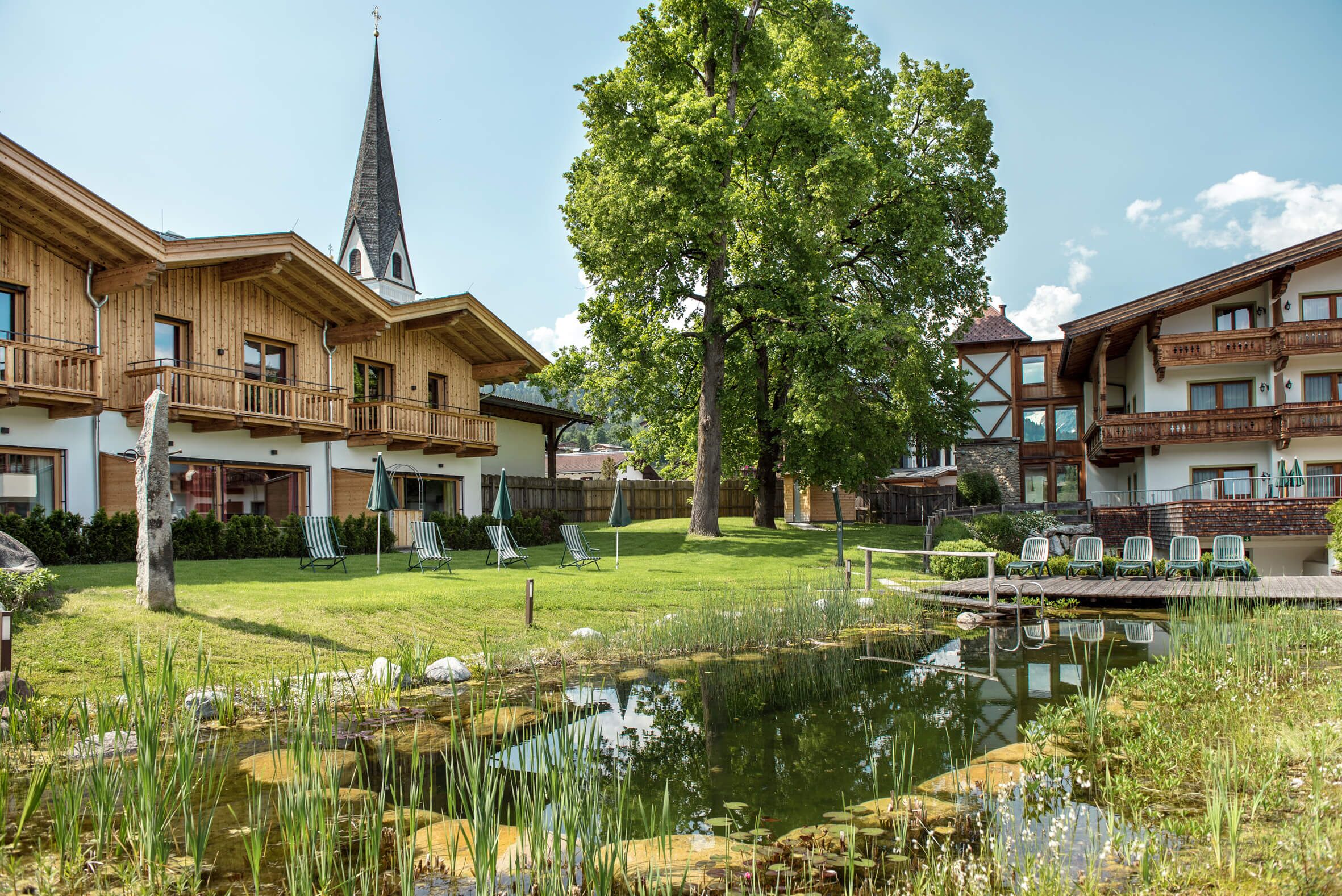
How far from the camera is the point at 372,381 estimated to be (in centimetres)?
2216

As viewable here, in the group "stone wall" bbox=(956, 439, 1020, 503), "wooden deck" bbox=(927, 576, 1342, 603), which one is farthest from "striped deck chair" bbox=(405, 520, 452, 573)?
"stone wall" bbox=(956, 439, 1020, 503)

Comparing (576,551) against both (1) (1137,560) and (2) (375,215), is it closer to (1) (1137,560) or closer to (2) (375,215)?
(1) (1137,560)

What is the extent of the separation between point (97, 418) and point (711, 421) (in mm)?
13173

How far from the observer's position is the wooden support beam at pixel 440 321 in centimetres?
2206

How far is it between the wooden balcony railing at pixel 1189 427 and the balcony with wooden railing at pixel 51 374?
23473mm

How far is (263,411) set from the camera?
688 inches

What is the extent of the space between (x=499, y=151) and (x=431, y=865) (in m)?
13.4

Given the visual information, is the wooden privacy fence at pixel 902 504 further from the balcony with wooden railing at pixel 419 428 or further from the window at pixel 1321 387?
the balcony with wooden railing at pixel 419 428

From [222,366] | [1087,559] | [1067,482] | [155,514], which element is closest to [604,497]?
[222,366]

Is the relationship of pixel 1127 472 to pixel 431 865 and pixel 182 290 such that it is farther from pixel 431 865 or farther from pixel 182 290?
pixel 431 865

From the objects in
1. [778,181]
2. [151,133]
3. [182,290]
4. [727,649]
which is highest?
[778,181]

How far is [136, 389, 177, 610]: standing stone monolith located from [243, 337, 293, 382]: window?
9575 mm

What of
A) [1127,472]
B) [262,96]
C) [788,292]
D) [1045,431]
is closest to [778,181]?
[788,292]

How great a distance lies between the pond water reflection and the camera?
5.41 m
